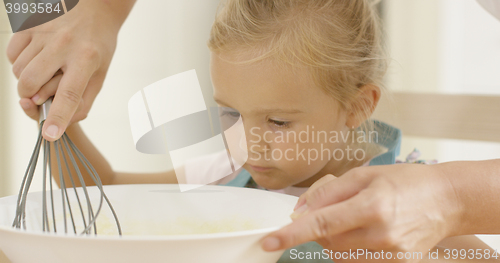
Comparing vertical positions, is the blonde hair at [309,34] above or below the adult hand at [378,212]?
above

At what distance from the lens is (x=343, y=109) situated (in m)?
0.54

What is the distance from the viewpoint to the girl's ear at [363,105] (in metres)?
0.54

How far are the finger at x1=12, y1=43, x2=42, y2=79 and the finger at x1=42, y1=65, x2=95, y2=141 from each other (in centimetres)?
5

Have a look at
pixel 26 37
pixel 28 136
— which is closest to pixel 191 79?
pixel 26 37

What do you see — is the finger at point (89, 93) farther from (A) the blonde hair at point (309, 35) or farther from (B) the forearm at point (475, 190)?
(B) the forearm at point (475, 190)

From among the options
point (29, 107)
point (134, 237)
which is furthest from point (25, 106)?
point (134, 237)

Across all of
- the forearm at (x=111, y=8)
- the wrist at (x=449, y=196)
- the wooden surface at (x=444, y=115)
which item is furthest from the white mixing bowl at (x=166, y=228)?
the wooden surface at (x=444, y=115)

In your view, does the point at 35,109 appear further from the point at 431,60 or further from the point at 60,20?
the point at 431,60

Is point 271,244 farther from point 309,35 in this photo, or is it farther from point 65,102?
point 309,35

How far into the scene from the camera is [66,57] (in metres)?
0.39

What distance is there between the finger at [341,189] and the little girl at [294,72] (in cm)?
22

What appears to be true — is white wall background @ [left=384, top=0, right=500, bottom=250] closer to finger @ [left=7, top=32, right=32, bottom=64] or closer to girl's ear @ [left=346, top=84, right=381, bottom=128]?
girl's ear @ [left=346, top=84, right=381, bottom=128]

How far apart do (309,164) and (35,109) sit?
37 cm

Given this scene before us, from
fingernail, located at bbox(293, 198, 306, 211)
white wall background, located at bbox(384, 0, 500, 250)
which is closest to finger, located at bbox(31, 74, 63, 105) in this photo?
fingernail, located at bbox(293, 198, 306, 211)
